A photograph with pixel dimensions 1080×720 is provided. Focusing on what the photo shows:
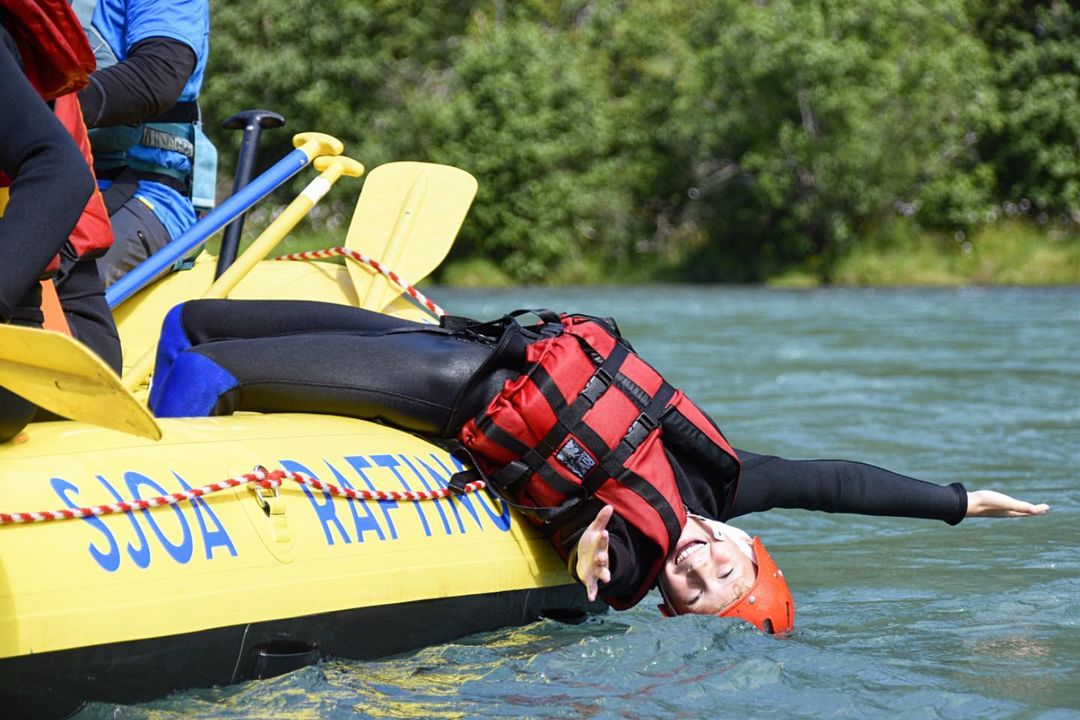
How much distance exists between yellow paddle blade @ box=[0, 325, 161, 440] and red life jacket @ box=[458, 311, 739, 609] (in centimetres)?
84

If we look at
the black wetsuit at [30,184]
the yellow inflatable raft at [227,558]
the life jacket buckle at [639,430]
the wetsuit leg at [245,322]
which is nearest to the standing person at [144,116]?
the wetsuit leg at [245,322]

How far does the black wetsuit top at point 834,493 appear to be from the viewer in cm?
274

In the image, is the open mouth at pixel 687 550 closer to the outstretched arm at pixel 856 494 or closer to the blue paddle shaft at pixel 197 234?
the outstretched arm at pixel 856 494

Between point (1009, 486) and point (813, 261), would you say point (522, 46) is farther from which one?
point (1009, 486)

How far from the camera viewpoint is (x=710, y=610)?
103 inches

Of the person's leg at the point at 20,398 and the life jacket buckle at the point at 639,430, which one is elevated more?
the person's leg at the point at 20,398

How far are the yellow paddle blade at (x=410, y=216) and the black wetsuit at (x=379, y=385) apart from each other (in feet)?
2.62

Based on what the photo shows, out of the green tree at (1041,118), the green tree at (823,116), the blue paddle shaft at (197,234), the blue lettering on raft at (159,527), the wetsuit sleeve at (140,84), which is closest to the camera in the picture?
the blue lettering on raft at (159,527)

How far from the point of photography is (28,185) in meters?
1.86

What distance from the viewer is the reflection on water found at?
87.5 inches

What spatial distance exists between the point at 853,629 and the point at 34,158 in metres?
1.72

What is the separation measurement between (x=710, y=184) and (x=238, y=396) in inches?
766

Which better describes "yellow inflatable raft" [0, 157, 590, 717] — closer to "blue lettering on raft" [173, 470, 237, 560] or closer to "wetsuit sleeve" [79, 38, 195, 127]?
"blue lettering on raft" [173, 470, 237, 560]

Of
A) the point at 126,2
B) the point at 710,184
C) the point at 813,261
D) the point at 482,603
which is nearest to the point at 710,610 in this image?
the point at 482,603
